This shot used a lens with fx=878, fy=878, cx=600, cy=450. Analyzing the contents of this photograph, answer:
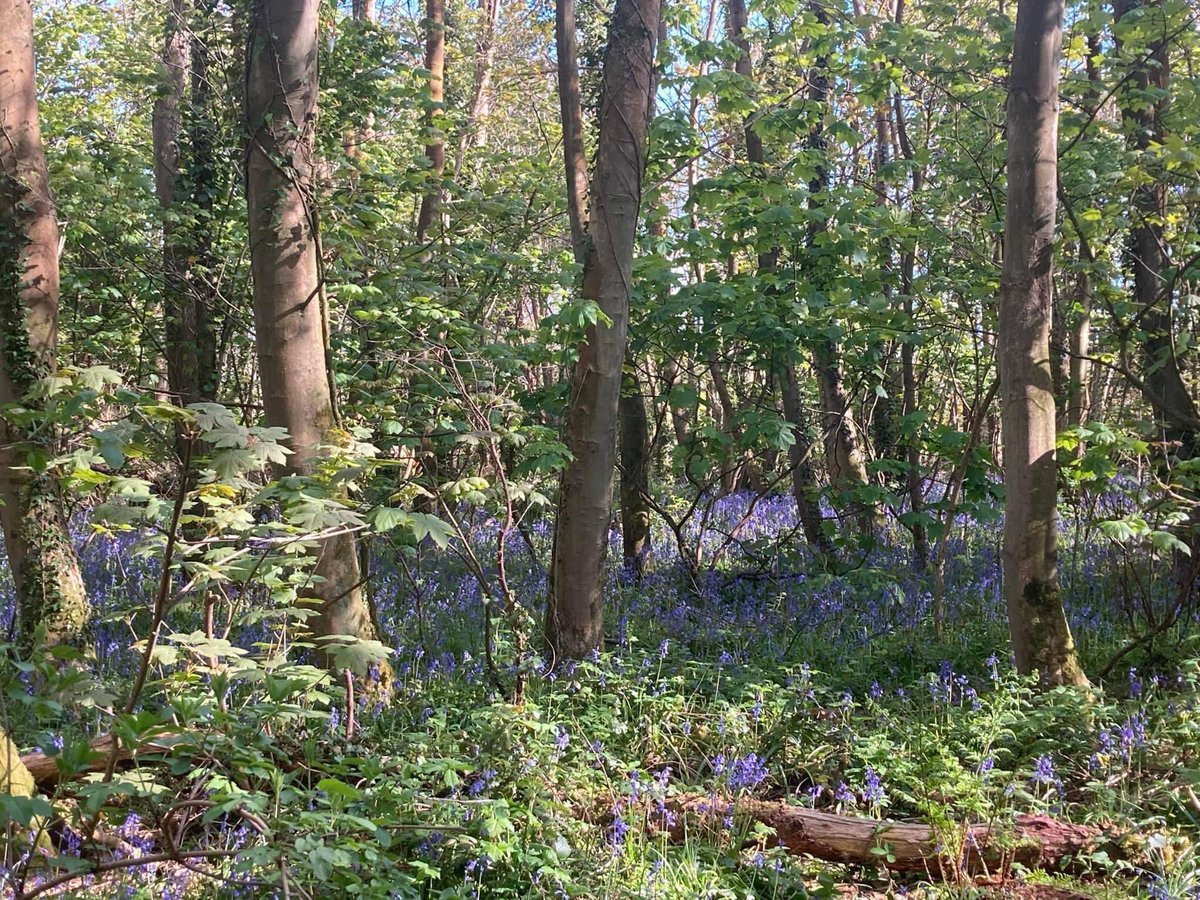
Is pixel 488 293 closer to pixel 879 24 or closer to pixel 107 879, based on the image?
pixel 879 24

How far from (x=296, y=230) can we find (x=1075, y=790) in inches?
166

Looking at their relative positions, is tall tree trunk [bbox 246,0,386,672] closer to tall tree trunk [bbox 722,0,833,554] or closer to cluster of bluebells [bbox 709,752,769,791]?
cluster of bluebells [bbox 709,752,769,791]

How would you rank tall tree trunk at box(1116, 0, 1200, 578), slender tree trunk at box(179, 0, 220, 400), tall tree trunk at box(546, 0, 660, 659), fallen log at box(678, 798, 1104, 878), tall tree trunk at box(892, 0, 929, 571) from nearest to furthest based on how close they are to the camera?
fallen log at box(678, 798, 1104, 878), tall tree trunk at box(546, 0, 660, 659), tall tree trunk at box(1116, 0, 1200, 578), slender tree trunk at box(179, 0, 220, 400), tall tree trunk at box(892, 0, 929, 571)

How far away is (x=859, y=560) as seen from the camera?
23.4 ft

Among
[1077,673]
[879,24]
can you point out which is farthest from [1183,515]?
[879,24]

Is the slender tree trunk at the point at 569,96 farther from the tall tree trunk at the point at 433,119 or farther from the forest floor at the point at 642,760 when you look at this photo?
the forest floor at the point at 642,760

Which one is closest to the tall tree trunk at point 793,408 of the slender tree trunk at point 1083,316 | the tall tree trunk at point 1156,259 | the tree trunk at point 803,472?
the tree trunk at point 803,472

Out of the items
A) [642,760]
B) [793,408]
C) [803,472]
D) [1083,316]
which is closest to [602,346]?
[642,760]

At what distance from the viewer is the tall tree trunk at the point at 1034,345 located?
427cm

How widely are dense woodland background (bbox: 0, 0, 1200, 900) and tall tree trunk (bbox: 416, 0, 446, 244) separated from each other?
0.62 ft

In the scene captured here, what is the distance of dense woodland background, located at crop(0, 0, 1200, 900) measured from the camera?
9.41ft

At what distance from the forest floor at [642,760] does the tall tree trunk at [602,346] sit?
1.17 ft

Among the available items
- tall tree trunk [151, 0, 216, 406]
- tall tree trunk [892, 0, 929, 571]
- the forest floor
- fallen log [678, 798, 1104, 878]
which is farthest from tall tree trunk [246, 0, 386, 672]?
tall tree trunk [892, 0, 929, 571]

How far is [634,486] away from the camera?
752cm
